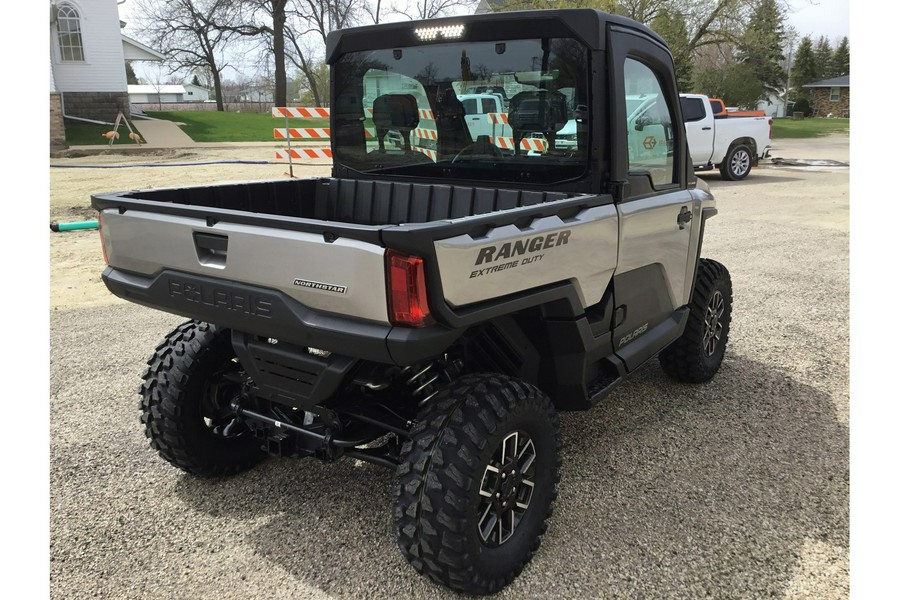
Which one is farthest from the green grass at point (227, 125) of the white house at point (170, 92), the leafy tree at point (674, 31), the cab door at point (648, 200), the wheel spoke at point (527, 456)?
the white house at point (170, 92)

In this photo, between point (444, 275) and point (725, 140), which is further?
point (725, 140)

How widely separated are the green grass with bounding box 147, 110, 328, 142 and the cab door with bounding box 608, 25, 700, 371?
64.0ft

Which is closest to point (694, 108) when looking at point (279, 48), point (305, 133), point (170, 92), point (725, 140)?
point (725, 140)

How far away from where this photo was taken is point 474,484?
247 cm

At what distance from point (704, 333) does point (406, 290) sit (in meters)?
2.82

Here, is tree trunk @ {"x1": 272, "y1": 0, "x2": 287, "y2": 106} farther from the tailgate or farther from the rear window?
the tailgate

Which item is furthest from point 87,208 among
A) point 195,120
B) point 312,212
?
point 195,120

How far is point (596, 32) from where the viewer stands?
2.98 meters

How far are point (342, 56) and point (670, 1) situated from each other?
94.8 ft

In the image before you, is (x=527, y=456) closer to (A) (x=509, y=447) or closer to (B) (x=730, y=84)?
(A) (x=509, y=447)

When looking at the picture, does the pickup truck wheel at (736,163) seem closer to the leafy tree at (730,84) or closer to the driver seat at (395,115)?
the driver seat at (395,115)

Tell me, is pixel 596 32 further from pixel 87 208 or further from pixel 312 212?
pixel 87 208

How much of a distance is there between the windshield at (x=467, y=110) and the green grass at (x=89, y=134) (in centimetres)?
2220

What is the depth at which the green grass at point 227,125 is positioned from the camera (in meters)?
27.0
